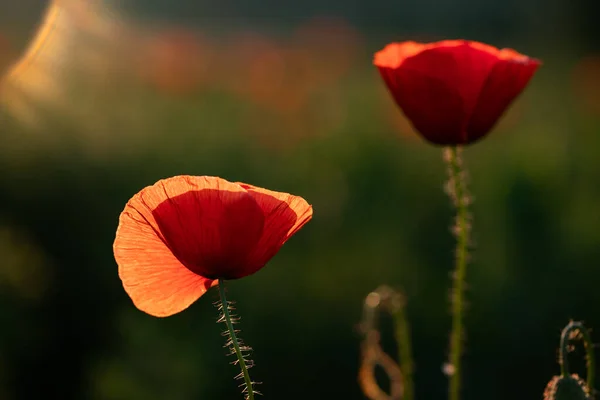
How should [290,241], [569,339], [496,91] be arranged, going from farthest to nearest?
[290,241] < [496,91] < [569,339]

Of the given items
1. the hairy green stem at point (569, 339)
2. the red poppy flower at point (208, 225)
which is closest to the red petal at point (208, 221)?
the red poppy flower at point (208, 225)

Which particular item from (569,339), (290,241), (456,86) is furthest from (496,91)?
(290,241)

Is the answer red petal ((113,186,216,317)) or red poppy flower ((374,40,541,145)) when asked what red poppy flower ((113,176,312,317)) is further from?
red poppy flower ((374,40,541,145))

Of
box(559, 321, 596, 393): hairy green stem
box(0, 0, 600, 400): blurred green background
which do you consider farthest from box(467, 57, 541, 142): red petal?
box(0, 0, 600, 400): blurred green background

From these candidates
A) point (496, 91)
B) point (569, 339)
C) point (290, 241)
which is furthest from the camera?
point (290, 241)

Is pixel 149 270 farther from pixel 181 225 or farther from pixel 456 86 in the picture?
pixel 456 86

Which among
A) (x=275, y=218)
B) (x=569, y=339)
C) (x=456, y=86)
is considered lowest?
(x=569, y=339)

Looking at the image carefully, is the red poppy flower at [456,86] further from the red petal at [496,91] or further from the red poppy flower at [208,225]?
the red poppy flower at [208,225]
